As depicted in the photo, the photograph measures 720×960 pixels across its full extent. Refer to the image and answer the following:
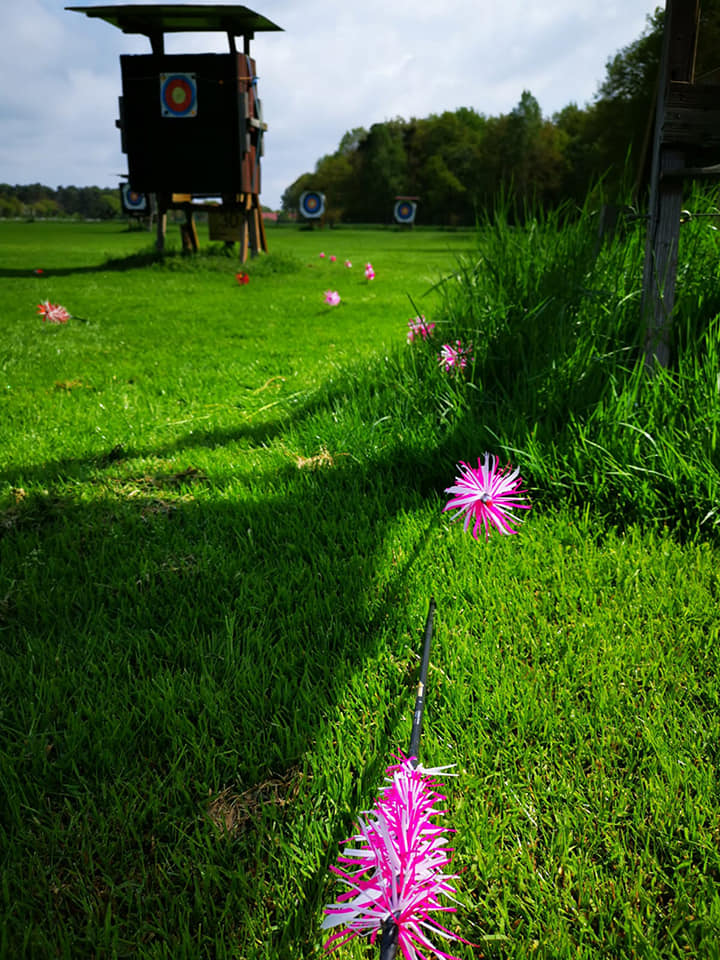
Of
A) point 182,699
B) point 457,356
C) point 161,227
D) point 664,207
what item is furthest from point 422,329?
point 161,227

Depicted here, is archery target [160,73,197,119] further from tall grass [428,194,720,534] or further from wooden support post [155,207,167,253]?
tall grass [428,194,720,534]

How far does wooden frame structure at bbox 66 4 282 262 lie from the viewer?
28.7 ft

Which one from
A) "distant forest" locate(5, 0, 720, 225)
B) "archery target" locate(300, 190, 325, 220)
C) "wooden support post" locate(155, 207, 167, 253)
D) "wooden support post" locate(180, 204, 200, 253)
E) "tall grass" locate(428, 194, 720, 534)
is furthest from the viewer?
"archery target" locate(300, 190, 325, 220)

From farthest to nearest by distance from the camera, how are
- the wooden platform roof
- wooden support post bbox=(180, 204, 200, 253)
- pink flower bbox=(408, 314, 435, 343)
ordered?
1. wooden support post bbox=(180, 204, 200, 253)
2. the wooden platform roof
3. pink flower bbox=(408, 314, 435, 343)

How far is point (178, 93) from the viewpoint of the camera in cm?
874

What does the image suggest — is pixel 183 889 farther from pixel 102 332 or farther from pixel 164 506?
pixel 102 332

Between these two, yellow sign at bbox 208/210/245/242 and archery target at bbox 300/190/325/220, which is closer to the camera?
yellow sign at bbox 208/210/245/242

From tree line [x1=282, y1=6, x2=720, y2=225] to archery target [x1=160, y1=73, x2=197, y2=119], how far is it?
70.6ft

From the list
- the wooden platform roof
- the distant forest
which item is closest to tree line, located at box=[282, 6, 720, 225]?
the distant forest

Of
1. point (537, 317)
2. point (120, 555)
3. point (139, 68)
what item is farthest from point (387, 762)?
point (139, 68)

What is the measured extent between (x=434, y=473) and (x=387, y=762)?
3.99ft

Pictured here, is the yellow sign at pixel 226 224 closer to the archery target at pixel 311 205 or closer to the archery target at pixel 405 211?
the archery target at pixel 311 205

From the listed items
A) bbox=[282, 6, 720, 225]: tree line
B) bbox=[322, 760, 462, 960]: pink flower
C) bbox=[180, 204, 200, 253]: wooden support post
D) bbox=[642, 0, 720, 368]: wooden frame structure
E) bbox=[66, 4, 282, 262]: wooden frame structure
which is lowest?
bbox=[322, 760, 462, 960]: pink flower

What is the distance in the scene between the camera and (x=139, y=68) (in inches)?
355
